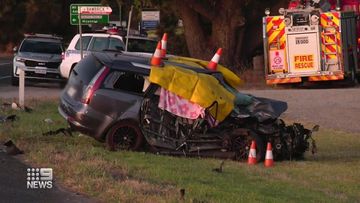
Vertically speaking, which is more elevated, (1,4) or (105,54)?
(1,4)

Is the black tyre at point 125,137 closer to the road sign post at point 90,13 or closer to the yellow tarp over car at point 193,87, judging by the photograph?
the yellow tarp over car at point 193,87

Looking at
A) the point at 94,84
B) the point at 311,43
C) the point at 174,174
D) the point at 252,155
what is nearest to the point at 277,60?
the point at 311,43

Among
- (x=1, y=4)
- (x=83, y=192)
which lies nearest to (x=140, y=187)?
(x=83, y=192)

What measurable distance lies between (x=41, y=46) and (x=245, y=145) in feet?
56.4

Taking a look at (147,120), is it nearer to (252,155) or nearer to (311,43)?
(252,155)

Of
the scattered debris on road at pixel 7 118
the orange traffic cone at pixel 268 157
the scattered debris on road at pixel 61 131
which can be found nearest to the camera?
the orange traffic cone at pixel 268 157

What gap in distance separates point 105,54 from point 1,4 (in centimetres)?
4657

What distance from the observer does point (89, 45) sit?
24.2 meters

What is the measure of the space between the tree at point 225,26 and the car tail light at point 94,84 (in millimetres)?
17691

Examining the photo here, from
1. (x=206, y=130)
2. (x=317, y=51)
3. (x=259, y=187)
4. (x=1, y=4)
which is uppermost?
(x=1, y=4)

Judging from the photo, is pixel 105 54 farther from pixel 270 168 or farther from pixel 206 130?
pixel 270 168

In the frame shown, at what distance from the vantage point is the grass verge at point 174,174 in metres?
7.71

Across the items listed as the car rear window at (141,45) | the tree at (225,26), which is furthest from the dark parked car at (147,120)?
the tree at (225,26)

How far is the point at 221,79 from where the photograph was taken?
1172 cm
